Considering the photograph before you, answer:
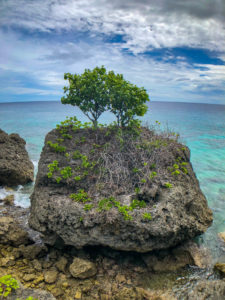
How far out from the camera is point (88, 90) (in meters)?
11.8

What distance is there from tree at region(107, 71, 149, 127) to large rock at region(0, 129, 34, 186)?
24.2 feet

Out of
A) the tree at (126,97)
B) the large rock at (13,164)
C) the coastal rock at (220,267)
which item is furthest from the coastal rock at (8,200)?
the coastal rock at (220,267)

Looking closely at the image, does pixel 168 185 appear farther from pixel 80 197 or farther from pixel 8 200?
pixel 8 200

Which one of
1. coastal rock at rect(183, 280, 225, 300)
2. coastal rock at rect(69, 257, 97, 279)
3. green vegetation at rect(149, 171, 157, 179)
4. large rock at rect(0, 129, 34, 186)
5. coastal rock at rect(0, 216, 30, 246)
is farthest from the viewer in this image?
large rock at rect(0, 129, 34, 186)

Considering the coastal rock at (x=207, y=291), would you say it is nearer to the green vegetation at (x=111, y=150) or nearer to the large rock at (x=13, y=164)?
the green vegetation at (x=111, y=150)

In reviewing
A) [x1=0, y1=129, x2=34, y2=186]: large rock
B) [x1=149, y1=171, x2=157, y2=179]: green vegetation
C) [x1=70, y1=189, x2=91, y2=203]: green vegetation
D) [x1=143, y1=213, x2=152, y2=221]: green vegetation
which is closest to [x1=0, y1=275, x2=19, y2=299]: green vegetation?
[x1=70, y1=189, x2=91, y2=203]: green vegetation

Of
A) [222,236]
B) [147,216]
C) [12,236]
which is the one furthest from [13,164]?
[222,236]

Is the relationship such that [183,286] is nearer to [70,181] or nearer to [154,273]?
[154,273]

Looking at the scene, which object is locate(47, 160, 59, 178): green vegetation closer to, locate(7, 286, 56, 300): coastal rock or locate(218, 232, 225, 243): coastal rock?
locate(7, 286, 56, 300): coastal rock

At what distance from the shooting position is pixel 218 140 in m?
33.3

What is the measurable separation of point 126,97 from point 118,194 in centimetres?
482

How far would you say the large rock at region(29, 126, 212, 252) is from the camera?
304 inches

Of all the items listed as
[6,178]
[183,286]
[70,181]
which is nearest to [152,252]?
[183,286]

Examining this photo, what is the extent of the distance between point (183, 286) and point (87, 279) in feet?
10.1
